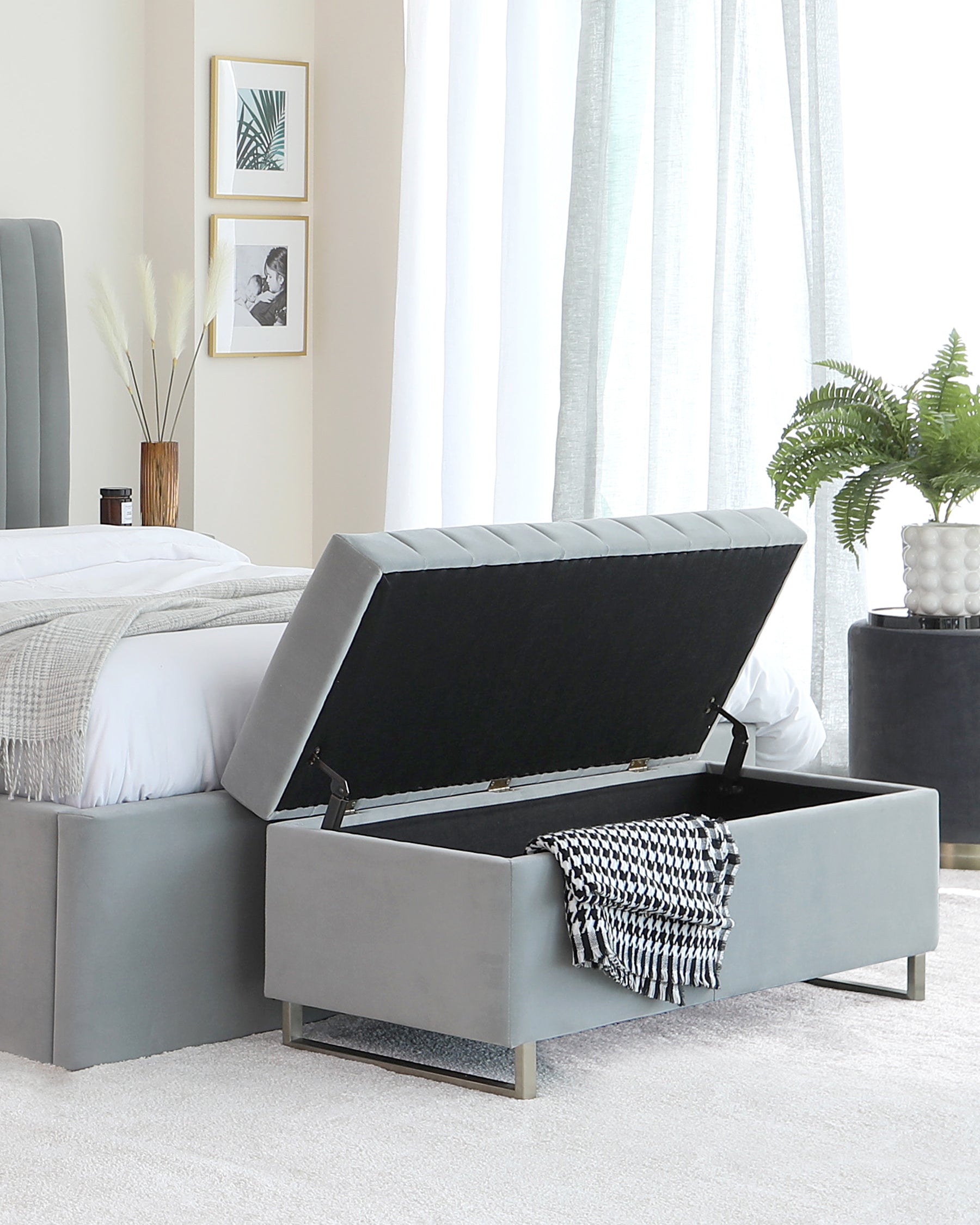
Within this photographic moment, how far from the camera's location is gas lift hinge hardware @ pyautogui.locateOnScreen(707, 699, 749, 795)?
318cm

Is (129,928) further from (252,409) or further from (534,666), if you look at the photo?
(252,409)

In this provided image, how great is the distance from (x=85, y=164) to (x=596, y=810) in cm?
325

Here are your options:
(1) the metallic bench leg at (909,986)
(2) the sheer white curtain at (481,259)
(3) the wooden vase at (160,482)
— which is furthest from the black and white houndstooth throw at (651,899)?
(3) the wooden vase at (160,482)

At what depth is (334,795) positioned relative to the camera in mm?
2689

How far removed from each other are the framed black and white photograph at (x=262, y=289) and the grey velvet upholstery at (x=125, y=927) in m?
3.15

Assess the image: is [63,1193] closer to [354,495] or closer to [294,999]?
[294,999]

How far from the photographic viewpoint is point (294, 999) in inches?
105

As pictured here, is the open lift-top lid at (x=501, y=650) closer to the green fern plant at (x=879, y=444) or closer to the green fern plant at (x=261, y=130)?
the green fern plant at (x=879, y=444)

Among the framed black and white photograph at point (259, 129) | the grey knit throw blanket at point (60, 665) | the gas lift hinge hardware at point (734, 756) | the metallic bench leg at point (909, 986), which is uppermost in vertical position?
the framed black and white photograph at point (259, 129)

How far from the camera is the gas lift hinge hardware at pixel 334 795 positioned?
2674 millimetres

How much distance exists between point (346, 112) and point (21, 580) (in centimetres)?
250

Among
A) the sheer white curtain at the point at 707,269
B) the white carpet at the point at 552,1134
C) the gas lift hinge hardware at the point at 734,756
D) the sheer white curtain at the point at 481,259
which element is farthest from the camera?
the sheer white curtain at the point at 481,259

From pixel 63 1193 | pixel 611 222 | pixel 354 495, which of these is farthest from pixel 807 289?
pixel 63 1193

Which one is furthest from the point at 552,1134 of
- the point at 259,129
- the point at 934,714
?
the point at 259,129
